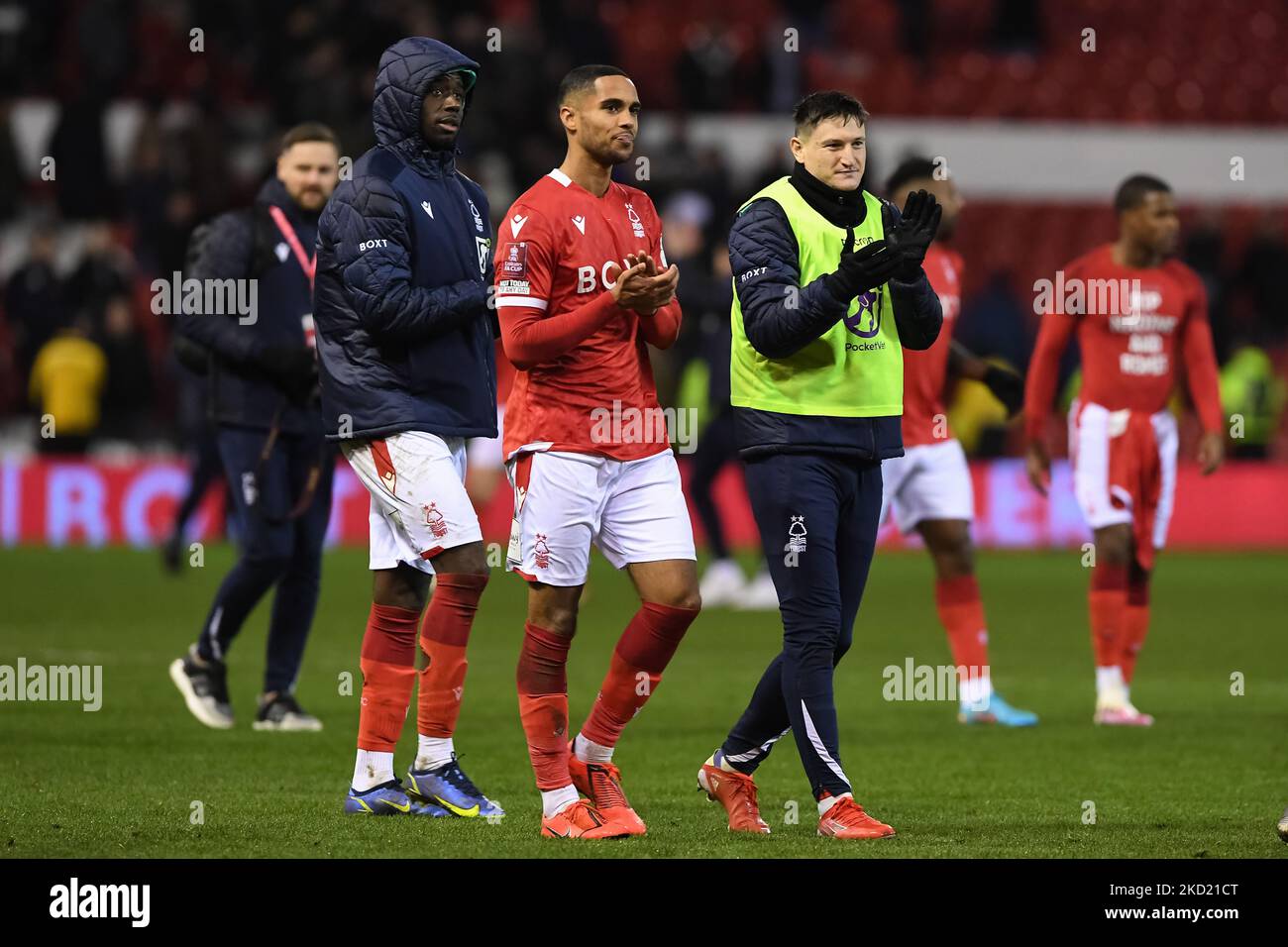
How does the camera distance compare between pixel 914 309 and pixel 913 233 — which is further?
pixel 914 309

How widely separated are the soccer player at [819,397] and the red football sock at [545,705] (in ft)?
2.16

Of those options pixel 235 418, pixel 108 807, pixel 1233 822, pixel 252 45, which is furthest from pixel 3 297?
pixel 1233 822

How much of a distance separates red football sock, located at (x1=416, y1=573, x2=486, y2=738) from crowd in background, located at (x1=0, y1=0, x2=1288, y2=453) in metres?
11.8

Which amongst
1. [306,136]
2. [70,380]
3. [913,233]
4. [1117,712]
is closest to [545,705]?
[913,233]

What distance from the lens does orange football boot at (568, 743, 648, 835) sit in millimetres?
6652

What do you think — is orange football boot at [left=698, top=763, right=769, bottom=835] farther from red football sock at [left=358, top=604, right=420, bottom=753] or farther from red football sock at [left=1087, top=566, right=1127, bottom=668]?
red football sock at [left=1087, top=566, right=1127, bottom=668]

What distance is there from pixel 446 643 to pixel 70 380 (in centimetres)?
1439

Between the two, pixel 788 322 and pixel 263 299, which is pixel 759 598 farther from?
pixel 788 322

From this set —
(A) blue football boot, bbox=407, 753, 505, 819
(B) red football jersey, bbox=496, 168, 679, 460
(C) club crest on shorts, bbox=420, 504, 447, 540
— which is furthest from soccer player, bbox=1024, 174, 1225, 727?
(C) club crest on shorts, bbox=420, 504, 447, 540

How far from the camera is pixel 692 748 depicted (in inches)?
351

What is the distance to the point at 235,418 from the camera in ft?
30.7

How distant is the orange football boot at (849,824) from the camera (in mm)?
6523

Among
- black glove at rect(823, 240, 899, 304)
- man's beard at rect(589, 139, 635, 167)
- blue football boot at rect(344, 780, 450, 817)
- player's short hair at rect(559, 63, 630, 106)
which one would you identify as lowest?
blue football boot at rect(344, 780, 450, 817)

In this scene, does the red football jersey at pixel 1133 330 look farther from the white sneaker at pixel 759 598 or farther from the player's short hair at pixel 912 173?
the white sneaker at pixel 759 598
